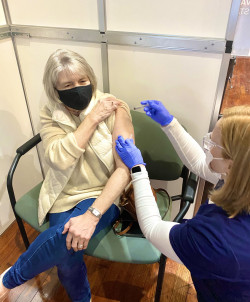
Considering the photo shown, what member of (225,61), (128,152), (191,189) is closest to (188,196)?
(191,189)

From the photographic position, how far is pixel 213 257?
790 millimetres

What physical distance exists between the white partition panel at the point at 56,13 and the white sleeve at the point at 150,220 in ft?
3.11

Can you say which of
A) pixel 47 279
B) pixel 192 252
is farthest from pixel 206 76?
→ pixel 47 279

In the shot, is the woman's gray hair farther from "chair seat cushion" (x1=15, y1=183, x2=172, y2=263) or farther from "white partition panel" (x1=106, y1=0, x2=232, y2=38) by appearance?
"chair seat cushion" (x1=15, y1=183, x2=172, y2=263)

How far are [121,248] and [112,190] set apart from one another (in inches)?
11.0

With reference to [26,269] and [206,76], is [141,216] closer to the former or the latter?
[26,269]

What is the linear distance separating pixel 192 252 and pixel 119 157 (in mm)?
583

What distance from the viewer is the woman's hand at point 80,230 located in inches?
45.6

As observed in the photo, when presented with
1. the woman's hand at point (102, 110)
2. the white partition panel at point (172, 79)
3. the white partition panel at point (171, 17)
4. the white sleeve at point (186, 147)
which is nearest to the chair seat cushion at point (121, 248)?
the white sleeve at point (186, 147)

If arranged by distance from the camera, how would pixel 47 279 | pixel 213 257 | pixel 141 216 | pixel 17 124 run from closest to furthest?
1. pixel 213 257
2. pixel 141 216
3. pixel 47 279
4. pixel 17 124

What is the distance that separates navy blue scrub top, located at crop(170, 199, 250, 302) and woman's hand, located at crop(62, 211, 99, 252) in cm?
42

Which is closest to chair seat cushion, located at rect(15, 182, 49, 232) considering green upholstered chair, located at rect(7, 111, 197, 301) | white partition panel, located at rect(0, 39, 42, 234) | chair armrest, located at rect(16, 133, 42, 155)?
green upholstered chair, located at rect(7, 111, 197, 301)

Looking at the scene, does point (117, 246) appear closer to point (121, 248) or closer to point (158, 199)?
point (121, 248)

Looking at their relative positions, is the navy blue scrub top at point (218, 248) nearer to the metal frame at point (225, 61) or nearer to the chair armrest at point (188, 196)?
the chair armrest at point (188, 196)
